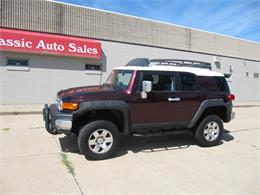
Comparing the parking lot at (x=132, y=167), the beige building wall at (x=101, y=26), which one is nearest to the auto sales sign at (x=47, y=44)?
the beige building wall at (x=101, y=26)

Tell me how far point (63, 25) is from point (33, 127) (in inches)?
280

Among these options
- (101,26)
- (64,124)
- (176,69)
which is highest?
(101,26)

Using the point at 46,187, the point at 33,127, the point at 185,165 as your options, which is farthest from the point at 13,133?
the point at 185,165

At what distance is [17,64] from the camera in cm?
1236

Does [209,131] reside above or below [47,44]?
below

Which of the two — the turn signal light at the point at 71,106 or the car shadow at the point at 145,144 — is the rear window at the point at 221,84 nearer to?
the car shadow at the point at 145,144

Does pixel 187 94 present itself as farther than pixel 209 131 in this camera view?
No

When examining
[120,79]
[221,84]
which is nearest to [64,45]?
[120,79]

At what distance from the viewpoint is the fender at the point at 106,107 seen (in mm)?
5035

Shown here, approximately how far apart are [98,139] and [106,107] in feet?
2.25

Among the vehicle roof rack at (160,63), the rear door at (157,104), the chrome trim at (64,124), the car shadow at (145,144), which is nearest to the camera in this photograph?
the chrome trim at (64,124)

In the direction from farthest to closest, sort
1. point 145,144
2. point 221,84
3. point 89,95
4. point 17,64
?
point 17,64 → point 221,84 → point 145,144 → point 89,95

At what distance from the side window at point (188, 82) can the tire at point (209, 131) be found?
2.94 ft

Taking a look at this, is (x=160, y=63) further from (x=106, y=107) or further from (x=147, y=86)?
(x=106, y=107)
